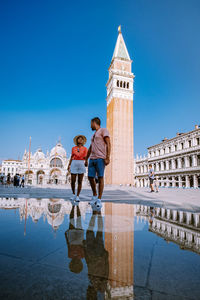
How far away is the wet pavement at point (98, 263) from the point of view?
85cm

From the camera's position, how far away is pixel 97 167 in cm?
388

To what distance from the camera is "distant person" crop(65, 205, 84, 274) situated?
1091 mm

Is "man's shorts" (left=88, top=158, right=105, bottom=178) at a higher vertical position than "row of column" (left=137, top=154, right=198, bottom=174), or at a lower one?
lower

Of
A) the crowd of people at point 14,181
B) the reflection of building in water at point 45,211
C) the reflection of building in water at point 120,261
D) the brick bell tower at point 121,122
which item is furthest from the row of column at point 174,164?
the reflection of building in water at point 120,261

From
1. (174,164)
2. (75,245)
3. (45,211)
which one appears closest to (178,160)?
(174,164)

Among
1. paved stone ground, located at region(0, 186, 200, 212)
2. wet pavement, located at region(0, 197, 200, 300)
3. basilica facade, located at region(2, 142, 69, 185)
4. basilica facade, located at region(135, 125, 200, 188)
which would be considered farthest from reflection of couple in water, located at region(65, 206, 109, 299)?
basilica facade, located at region(2, 142, 69, 185)

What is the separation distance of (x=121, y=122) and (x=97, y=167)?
40.0 m

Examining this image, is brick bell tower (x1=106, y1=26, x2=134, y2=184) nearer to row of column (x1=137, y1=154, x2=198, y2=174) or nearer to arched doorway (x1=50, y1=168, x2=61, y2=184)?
row of column (x1=137, y1=154, x2=198, y2=174)

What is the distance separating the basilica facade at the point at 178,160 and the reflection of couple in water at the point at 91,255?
27039mm

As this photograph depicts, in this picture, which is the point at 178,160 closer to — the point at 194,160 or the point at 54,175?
the point at 194,160

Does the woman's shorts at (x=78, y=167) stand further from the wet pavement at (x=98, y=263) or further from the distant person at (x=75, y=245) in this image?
the wet pavement at (x=98, y=263)

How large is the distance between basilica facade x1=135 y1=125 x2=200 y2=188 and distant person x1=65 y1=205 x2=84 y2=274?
26.9 metres

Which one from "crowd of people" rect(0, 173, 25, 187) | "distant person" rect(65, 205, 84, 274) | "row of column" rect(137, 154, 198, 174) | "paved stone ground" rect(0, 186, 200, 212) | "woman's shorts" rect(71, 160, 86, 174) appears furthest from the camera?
"row of column" rect(137, 154, 198, 174)

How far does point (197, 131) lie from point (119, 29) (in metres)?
38.0
